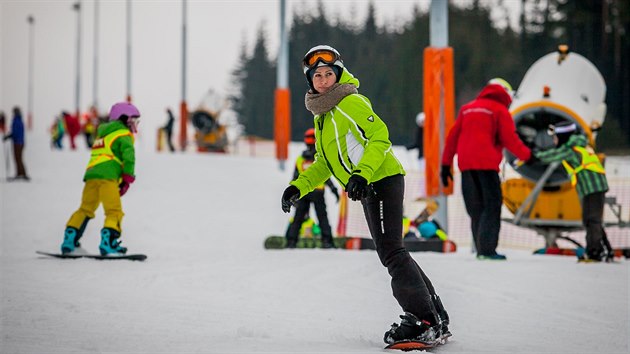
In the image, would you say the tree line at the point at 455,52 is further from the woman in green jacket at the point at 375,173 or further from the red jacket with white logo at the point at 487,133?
the woman in green jacket at the point at 375,173

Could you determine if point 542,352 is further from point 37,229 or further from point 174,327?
point 37,229

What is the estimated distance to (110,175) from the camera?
932 centimetres

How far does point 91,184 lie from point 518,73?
1889 inches

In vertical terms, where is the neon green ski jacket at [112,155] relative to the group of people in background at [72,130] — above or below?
below

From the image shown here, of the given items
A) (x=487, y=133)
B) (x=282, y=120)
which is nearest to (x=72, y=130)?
(x=282, y=120)

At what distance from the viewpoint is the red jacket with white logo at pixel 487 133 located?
32.4ft

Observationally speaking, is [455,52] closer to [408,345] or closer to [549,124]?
[549,124]

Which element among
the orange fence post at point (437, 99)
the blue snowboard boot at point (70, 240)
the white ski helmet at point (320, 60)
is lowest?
the blue snowboard boot at point (70, 240)

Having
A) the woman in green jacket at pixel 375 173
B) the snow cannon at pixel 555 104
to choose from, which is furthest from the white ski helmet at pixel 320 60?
the snow cannon at pixel 555 104

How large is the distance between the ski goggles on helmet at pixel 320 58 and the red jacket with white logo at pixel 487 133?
4.66 meters

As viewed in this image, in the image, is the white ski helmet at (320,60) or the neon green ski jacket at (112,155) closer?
the white ski helmet at (320,60)

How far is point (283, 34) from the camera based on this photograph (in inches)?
947

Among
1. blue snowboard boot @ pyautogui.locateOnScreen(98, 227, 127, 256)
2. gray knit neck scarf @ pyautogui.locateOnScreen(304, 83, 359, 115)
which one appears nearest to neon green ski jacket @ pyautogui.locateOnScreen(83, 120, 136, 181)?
blue snowboard boot @ pyautogui.locateOnScreen(98, 227, 127, 256)

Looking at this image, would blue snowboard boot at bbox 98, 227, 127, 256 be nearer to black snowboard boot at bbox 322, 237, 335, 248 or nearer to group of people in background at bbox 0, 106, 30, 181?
black snowboard boot at bbox 322, 237, 335, 248
